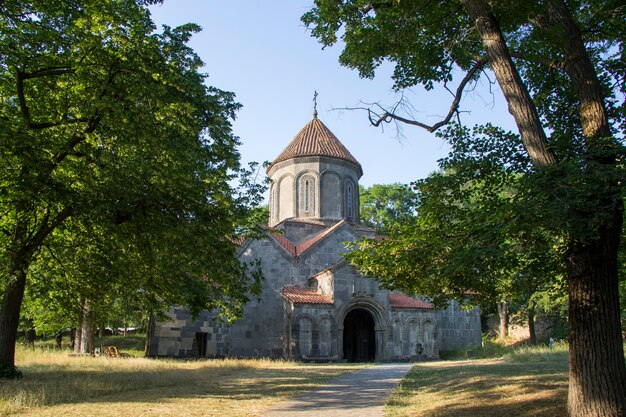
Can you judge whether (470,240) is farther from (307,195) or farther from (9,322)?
(307,195)

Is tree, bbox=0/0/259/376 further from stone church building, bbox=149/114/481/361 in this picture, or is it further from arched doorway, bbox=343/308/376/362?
arched doorway, bbox=343/308/376/362

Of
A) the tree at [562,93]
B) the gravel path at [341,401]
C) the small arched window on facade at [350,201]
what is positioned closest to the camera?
the tree at [562,93]

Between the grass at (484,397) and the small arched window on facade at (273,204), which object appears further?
the small arched window on facade at (273,204)

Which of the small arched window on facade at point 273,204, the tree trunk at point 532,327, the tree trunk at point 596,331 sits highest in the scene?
the small arched window on facade at point 273,204

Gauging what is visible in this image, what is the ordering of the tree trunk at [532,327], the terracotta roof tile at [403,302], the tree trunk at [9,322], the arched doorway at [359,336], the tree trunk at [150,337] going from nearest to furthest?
the tree trunk at [9,322]
the tree trunk at [150,337]
the terracotta roof tile at [403,302]
the arched doorway at [359,336]
the tree trunk at [532,327]

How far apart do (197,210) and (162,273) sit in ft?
5.57

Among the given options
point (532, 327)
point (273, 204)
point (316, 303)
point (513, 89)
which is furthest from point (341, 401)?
point (532, 327)

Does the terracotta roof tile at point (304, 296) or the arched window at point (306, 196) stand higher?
the arched window at point (306, 196)

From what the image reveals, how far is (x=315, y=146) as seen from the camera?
2872 centimetres

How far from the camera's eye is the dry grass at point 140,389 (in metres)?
7.83

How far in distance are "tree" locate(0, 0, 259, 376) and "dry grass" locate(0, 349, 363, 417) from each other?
2079 millimetres

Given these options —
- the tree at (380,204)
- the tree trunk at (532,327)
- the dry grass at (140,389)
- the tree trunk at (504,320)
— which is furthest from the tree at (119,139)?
the tree at (380,204)

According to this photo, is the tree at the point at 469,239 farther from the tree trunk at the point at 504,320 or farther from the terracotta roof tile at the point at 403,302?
the tree trunk at the point at 504,320

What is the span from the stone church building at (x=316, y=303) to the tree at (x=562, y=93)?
14993 mm
